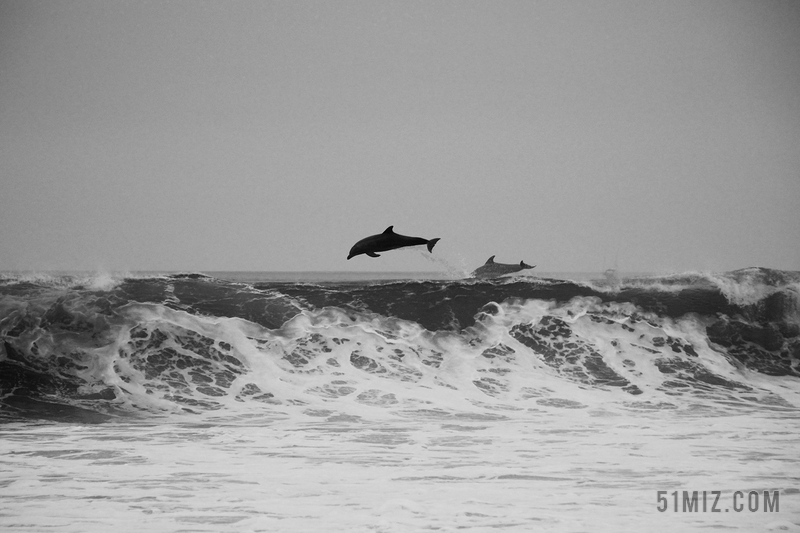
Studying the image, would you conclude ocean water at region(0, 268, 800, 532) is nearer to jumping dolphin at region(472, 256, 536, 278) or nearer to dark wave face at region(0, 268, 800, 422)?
dark wave face at region(0, 268, 800, 422)

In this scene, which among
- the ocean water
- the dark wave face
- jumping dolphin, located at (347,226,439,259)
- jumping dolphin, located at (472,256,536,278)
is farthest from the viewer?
jumping dolphin, located at (472,256,536,278)

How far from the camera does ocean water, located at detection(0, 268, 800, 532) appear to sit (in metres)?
6.27

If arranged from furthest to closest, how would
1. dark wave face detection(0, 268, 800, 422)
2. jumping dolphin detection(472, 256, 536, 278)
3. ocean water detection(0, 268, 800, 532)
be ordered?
jumping dolphin detection(472, 256, 536, 278) → dark wave face detection(0, 268, 800, 422) → ocean water detection(0, 268, 800, 532)

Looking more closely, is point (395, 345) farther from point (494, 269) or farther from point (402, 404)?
point (494, 269)

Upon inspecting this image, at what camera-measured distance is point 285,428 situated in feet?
31.0

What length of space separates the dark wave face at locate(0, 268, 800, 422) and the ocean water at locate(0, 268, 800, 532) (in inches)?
2.4

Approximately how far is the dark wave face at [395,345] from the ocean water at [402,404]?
0.06m

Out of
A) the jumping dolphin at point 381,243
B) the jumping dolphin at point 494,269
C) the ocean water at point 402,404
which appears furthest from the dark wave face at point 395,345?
the jumping dolphin at point 381,243

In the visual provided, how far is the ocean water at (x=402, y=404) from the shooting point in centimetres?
627

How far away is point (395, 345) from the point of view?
1370cm

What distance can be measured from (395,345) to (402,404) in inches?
115

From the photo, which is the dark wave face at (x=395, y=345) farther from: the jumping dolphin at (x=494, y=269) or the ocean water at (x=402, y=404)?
the jumping dolphin at (x=494, y=269)

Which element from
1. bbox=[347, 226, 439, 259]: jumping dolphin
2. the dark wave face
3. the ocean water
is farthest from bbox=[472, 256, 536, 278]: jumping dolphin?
bbox=[347, 226, 439, 259]: jumping dolphin

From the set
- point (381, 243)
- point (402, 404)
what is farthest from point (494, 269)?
point (381, 243)
